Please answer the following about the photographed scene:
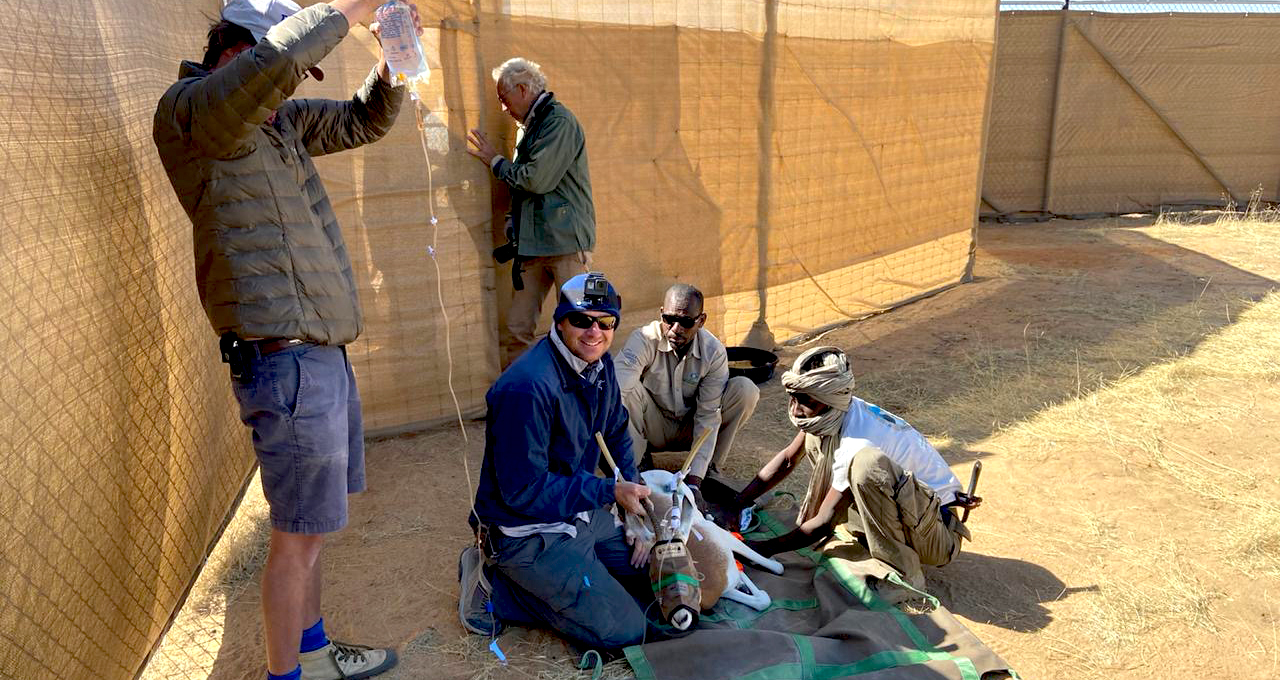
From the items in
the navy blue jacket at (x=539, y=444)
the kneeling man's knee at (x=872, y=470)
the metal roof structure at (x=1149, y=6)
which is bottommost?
the kneeling man's knee at (x=872, y=470)

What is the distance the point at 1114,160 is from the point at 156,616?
12.1 meters

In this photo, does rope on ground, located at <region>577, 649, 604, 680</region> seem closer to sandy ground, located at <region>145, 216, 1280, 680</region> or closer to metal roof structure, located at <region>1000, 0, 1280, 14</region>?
sandy ground, located at <region>145, 216, 1280, 680</region>

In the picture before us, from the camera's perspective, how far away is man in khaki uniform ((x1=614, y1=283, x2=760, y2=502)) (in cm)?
409

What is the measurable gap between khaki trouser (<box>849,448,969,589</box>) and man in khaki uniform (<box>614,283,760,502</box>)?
3.07 ft

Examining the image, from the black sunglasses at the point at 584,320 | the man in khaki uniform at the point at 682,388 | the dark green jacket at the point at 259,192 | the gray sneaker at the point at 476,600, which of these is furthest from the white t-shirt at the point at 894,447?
the dark green jacket at the point at 259,192

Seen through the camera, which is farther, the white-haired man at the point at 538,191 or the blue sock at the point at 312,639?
the white-haired man at the point at 538,191

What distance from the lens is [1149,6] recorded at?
37.7 ft

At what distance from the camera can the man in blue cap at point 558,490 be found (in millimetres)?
2812

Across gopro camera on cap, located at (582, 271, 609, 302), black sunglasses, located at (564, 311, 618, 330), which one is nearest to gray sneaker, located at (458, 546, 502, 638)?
black sunglasses, located at (564, 311, 618, 330)

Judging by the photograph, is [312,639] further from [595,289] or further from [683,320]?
[683,320]

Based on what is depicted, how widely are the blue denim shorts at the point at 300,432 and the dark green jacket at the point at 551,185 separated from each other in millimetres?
2103

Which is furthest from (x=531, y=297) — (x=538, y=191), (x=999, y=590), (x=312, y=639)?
(x=999, y=590)

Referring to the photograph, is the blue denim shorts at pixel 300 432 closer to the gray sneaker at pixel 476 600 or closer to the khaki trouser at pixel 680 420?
the gray sneaker at pixel 476 600

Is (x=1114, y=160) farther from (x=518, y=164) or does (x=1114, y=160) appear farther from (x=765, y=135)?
(x=518, y=164)
